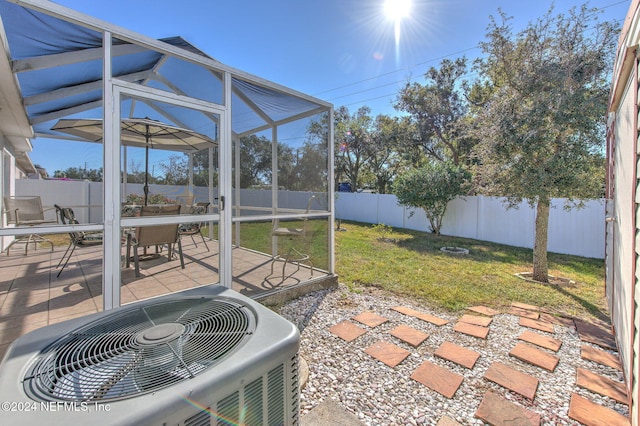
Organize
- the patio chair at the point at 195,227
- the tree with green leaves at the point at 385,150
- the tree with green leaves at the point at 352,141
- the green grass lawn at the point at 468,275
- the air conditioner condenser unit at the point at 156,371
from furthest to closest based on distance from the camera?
1. the tree with green leaves at the point at 352,141
2. the tree with green leaves at the point at 385,150
3. the patio chair at the point at 195,227
4. the green grass lawn at the point at 468,275
5. the air conditioner condenser unit at the point at 156,371

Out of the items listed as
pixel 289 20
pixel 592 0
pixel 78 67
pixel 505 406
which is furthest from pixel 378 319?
pixel 289 20

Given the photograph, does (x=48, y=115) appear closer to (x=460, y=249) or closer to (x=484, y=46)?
(x=484, y=46)

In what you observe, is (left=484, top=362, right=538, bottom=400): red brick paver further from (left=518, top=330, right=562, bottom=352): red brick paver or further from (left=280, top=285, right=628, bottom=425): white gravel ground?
(left=518, top=330, right=562, bottom=352): red brick paver

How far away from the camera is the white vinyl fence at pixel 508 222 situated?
21.0 feet

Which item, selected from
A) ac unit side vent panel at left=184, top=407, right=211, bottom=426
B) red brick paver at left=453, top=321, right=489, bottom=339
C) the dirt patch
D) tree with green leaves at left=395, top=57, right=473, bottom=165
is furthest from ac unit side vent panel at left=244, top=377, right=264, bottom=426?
tree with green leaves at left=395, top=57, right=473, bottom=165

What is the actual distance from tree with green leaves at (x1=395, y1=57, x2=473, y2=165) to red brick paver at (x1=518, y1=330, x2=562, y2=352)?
10082 mm

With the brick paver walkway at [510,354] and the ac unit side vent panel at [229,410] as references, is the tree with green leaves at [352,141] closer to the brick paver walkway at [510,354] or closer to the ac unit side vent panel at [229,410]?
the brick paver walkway at [510,354]

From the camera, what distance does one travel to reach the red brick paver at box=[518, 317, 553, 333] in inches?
118

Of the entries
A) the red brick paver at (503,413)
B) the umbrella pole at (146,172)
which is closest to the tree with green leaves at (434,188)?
the umbrella pole at (146,172)

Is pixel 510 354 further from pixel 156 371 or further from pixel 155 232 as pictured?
pixel 155 232

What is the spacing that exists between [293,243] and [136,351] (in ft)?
11.5

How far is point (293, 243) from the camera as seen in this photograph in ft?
14.6

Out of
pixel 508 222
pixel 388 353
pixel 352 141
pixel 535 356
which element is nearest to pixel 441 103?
pixel 352 141

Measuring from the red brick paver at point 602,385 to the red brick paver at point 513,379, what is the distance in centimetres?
34
